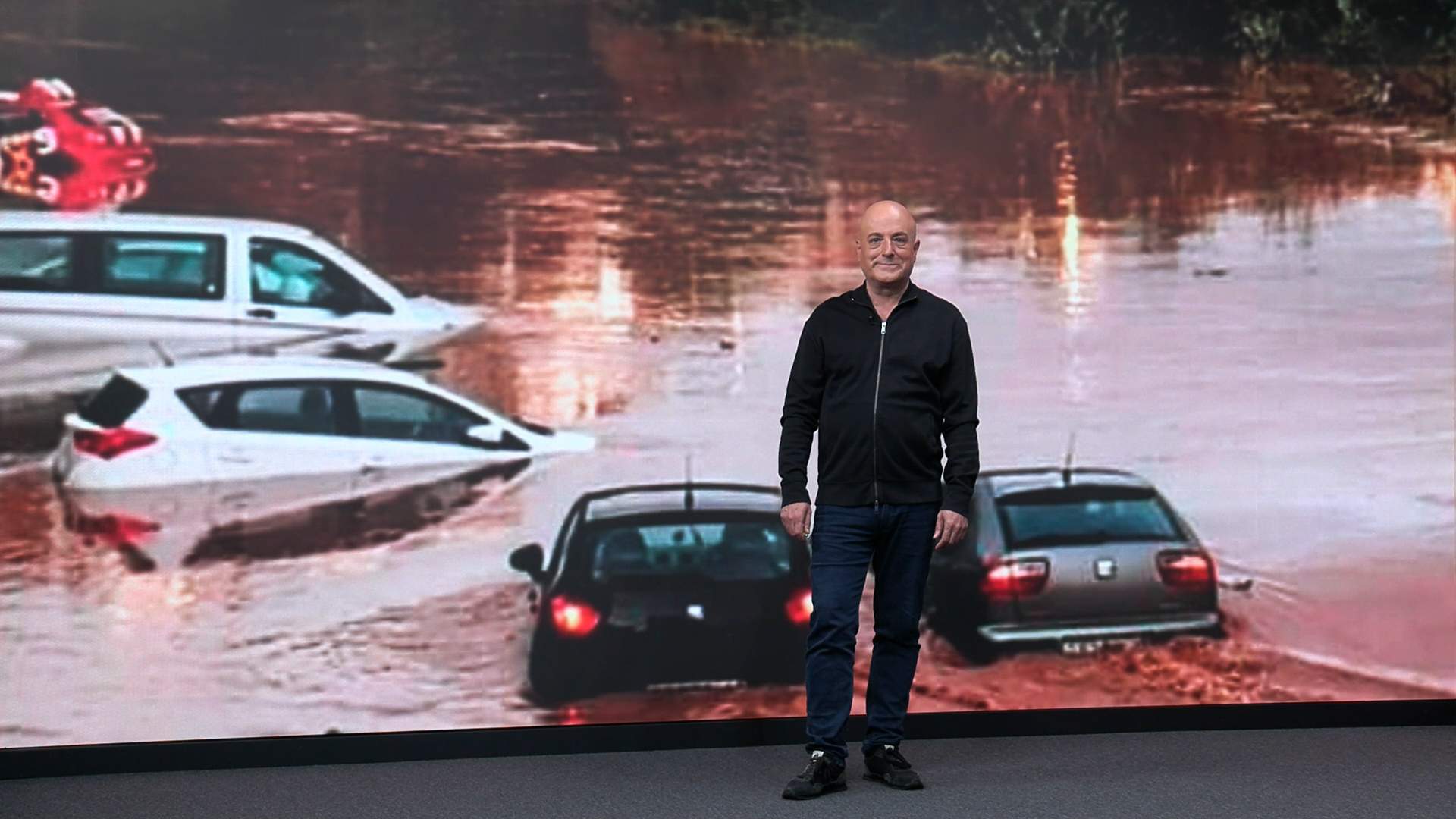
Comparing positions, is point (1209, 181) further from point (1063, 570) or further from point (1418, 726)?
point (1418, 726)

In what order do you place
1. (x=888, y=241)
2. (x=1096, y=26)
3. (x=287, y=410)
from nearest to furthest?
(x=888, y=241) < (x=287, y=410) < (x=1096, y=26)

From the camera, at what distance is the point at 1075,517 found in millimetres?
4789

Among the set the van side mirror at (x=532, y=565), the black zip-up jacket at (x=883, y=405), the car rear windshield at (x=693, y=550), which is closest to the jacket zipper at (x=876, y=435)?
the black zip-up jacket at (x=883, y=405)

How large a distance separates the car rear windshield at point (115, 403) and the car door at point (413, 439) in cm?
55

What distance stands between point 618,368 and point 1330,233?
2040mm

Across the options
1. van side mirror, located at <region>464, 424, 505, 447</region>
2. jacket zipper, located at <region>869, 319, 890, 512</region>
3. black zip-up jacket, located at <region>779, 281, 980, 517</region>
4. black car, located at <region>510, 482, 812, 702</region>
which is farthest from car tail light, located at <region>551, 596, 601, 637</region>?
jacket zipper, located at <region>869, 319, 890, 512</region>

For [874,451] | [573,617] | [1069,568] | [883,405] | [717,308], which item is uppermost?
[717,308]

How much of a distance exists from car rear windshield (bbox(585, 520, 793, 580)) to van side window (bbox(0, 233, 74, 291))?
1526mm

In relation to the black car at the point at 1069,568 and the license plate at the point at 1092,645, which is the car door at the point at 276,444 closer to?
the black car at the point at 1069,568

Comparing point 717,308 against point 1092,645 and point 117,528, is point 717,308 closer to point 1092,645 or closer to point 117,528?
point 1092,645

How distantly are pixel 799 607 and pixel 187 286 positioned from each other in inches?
71.8

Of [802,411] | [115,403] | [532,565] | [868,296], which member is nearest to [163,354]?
[115,403]

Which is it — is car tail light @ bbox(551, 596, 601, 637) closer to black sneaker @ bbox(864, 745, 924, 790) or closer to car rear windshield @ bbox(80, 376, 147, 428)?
black sneaker @ bbox(864, 745, 924, 790)

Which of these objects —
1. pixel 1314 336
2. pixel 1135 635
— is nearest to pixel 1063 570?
pixel 1135 635
